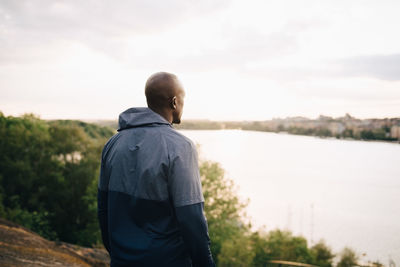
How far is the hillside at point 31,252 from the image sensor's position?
15.6 ft

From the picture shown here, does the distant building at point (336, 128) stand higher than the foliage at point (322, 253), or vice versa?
the distant building at point (336, 128)

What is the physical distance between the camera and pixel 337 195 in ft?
172

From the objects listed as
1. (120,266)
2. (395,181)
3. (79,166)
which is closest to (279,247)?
(79,166)

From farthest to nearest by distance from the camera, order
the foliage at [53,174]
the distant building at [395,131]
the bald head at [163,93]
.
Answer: the distant building at [395,131] → the foliage at [53,174] → the bald head at [163,93]

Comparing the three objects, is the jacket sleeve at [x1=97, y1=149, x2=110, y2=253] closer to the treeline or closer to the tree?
the tree

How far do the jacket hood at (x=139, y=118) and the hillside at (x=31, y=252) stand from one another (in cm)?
409

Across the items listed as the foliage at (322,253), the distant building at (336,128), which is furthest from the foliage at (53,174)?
the distant building at (336,128)

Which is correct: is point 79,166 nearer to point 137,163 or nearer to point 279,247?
point 279,247

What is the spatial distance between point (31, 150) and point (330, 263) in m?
31.1

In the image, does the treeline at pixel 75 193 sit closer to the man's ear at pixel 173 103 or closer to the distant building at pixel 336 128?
the man's ear at pixel 173 103

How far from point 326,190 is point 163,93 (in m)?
60.9

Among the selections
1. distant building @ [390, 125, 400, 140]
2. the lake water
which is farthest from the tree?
distant building @ [390, 125, 400, 140]

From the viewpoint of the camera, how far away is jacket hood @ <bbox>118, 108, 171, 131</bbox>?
1.69 m

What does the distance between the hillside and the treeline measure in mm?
15967
